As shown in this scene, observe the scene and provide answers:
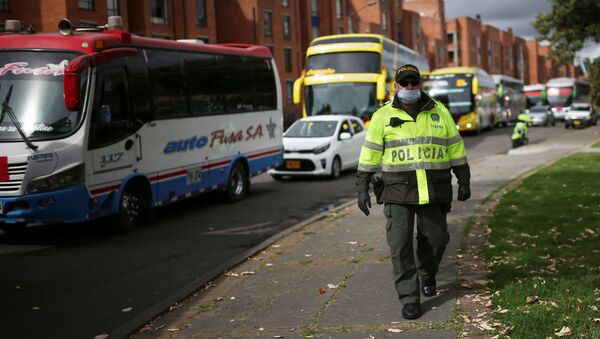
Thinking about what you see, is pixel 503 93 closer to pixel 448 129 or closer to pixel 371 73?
pixel 371 73

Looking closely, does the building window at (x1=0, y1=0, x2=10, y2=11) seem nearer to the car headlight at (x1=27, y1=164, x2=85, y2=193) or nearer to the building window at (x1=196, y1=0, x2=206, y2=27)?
the building window at (x1=196, y1=0, x2=206, y2=27)

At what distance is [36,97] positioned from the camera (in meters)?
9.23

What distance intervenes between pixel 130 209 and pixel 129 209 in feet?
0.11

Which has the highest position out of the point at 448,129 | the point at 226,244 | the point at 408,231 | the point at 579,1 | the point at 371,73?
the point at 579,1

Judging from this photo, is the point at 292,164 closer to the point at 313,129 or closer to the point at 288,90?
the point at 313,129

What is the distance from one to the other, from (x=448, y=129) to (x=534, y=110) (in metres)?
46.2

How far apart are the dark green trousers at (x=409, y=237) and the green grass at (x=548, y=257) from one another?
2.06 ft

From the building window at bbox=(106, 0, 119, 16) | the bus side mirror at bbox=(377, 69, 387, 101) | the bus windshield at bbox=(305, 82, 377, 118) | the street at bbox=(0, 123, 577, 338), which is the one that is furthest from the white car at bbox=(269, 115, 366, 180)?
the building window at bbox=(106, 0, 119, 16)

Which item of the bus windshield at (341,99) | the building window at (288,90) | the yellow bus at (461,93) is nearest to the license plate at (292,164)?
the bus windshield at (341,99)

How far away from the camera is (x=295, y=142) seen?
17.9 m

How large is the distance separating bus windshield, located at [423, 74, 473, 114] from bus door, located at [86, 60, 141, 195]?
29.0 meters

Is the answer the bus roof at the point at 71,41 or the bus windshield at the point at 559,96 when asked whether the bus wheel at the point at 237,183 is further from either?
the bus windshield at the point at 559,96

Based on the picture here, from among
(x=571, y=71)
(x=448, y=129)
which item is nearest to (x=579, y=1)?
(x=448, y=129)

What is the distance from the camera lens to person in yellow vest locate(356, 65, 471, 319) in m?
5.33
